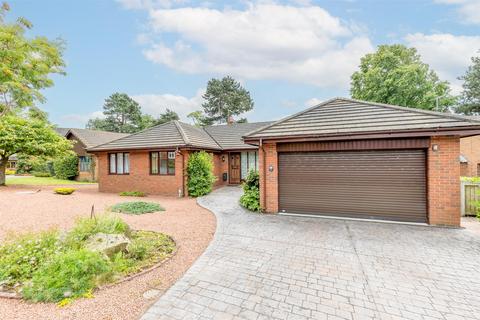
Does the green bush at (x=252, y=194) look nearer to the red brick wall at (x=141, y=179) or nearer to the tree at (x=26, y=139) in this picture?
the red brick wall at (x=141, y=179)

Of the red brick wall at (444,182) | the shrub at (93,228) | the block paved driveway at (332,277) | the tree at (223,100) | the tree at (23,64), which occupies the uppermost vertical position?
the tree at (223,100)

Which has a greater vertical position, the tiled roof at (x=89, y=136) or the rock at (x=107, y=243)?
the tiled roof at (x=89, y=136)

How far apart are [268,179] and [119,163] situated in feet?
34.8

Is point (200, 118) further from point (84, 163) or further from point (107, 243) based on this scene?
point (107, 243)

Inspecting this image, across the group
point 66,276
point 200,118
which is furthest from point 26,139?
point 200,118

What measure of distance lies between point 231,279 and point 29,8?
1707 cm

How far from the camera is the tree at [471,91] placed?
24.9 metres

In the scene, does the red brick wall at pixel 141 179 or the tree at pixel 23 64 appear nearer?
the tree at pixel 23 64

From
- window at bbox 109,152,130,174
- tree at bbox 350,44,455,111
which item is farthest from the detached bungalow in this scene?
tree at bbox 350,44,455,111

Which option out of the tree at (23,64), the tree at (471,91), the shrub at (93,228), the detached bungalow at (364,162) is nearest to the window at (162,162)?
the detached bungalow at (364,162)

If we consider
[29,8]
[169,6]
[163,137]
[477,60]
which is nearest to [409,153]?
[169,6]

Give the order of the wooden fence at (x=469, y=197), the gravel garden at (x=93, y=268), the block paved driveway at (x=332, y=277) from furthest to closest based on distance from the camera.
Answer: the wooden fence at (x=469, y=197), the gravel garden at (x=93, y=268), the block paved driveway at (x=332, y=277)

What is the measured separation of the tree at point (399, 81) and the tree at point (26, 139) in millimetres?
29945

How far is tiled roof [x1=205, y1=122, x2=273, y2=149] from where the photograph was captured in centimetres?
1608
